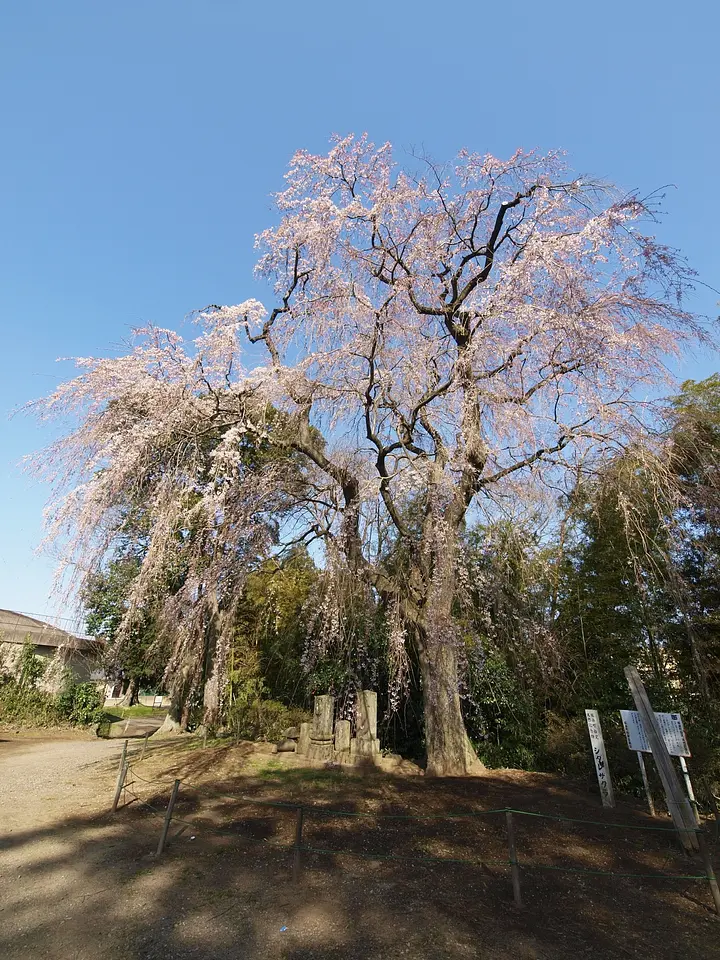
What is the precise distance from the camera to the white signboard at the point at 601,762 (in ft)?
20.0

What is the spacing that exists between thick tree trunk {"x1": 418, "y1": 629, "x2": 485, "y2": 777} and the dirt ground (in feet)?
2.26

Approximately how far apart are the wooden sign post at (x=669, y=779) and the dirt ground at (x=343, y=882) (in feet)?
0.70

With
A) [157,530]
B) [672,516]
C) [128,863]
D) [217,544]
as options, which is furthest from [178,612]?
[672,516]

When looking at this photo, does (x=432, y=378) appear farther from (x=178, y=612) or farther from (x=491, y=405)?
(x=178, y=612)

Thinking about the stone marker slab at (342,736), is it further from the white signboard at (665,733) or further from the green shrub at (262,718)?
the white signboard at (665,733)

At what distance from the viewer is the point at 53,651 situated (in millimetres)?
9156

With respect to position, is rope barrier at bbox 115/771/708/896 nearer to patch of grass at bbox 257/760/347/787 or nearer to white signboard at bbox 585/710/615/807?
white signboard at bbox 585/710/615/807

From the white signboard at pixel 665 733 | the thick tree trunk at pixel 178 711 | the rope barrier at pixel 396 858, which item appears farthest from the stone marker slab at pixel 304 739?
the white signboard at pixel 665 733

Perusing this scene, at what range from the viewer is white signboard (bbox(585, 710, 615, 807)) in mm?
6082

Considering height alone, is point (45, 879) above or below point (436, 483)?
below

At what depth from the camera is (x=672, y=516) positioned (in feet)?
19.0

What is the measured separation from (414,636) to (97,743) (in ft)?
31.9

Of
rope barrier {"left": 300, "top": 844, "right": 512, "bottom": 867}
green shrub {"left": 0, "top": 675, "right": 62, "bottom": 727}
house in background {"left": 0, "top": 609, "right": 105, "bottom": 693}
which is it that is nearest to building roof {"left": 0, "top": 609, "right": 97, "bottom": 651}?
house in background {"left": 0, "top": 609, "right": 105, "bottom": 693}

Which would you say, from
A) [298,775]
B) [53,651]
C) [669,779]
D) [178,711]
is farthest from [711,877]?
[178,711]
